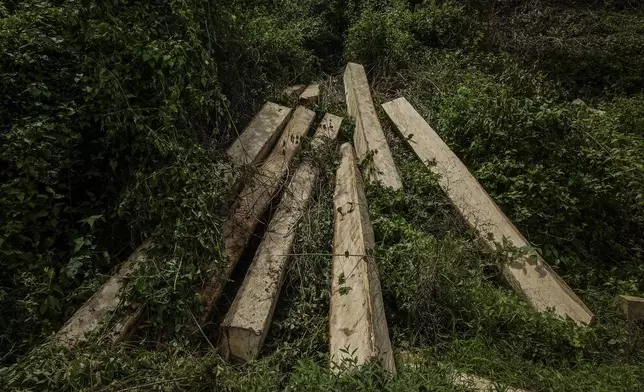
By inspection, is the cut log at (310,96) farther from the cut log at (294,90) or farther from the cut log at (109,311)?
the cut log at (109,311)

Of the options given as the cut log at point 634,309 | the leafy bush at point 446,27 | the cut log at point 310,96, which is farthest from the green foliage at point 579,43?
the cut log at point 634,309

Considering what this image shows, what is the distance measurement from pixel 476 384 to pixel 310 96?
3.17 m

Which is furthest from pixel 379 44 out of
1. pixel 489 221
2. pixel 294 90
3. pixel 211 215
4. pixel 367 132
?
pixel 211 215

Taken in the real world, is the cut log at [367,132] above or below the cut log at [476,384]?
above

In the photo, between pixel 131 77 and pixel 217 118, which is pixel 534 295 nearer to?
pixel 217 118

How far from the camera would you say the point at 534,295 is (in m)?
2.83

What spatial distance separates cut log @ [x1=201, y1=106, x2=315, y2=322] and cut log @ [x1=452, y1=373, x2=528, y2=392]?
133cm

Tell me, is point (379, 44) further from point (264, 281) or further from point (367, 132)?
point (264, 281)

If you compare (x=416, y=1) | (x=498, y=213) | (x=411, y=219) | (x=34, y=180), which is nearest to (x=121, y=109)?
(x=34, y=180)

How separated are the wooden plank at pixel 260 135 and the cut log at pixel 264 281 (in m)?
0.35

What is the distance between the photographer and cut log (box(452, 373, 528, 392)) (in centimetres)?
216

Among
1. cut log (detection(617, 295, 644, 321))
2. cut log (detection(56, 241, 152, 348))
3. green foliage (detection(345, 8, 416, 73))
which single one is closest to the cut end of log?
cut log (detection(56, 241, 152, 348))

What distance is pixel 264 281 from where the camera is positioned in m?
2.60

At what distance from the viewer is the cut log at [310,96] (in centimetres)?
453
